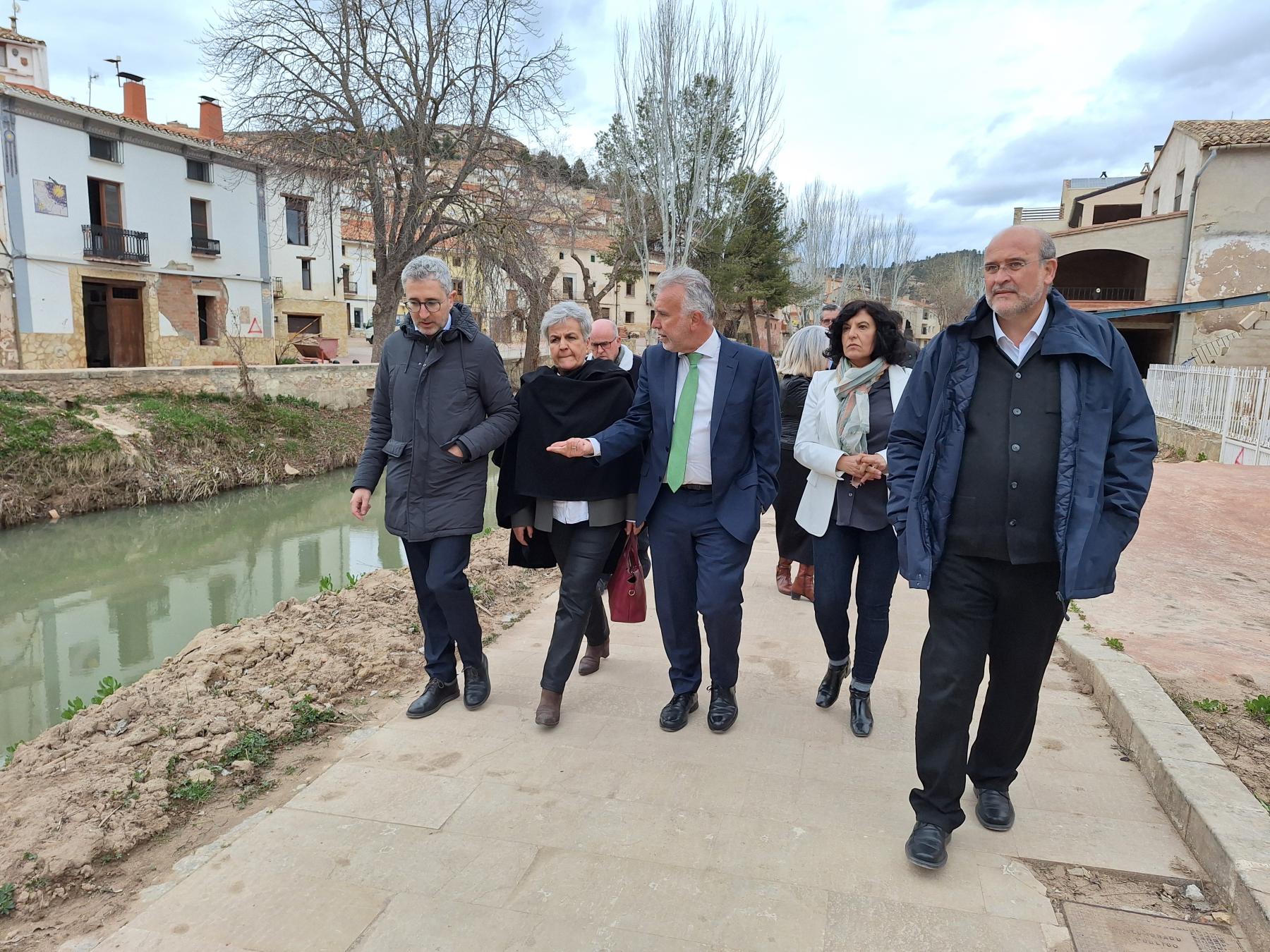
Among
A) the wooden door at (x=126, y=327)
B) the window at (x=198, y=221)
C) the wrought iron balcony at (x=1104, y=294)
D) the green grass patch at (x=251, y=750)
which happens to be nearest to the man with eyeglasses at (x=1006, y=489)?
the green grass patch at (x=251, y=750)

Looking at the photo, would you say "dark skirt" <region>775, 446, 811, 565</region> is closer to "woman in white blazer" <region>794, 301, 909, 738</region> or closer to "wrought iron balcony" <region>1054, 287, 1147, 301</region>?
"woman in white blazer" <region>794, 301, 909, 738</region>

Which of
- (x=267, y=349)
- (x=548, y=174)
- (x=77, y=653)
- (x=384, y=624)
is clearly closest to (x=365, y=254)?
(x=267, y=349)

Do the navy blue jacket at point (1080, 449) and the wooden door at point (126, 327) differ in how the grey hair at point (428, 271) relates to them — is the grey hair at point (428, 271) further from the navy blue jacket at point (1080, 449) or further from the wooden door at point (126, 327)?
the wooden door at point (126, 327)

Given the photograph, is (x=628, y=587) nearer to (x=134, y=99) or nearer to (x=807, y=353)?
(x=807, y=353)

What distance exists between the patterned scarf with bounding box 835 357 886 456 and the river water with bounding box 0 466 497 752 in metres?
6.03

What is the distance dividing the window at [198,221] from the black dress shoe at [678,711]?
27617mm

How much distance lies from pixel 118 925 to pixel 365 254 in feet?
151

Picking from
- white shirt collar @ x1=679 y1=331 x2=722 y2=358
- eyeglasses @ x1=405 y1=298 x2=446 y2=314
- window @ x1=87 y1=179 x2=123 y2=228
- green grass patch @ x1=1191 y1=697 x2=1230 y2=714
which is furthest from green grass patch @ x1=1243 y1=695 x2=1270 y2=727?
window @ x1=87 y1=179 x2=123 y2=228

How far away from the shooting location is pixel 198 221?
86.4 feet

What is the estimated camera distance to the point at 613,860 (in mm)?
2545

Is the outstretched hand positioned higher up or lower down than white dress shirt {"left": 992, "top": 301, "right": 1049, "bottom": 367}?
lower down

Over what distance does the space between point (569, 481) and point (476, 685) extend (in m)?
1.08

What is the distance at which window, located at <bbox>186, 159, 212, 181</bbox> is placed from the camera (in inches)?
1017

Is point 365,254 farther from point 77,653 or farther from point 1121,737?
point 1121,737
